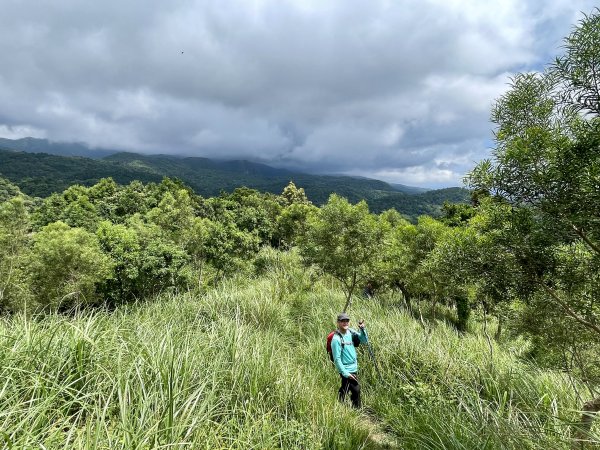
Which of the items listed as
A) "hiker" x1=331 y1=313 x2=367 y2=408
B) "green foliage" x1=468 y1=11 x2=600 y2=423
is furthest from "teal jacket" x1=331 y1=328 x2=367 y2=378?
"green foliage" x1=468 y1=11 x2=600 y2=423

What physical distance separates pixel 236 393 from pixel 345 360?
2.39 meters

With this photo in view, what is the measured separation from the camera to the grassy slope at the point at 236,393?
247cm

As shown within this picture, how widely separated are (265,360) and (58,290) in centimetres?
1288

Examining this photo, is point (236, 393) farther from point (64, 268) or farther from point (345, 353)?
point (64, 268)

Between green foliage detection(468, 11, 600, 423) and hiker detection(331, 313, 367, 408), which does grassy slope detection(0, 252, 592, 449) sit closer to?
hiker detection(331, 313, 367, 408)

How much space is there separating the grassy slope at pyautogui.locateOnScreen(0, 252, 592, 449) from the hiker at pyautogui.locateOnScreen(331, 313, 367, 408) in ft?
0.91

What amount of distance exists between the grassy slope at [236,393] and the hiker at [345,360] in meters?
0.28

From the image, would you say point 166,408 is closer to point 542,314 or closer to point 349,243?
point 542,314

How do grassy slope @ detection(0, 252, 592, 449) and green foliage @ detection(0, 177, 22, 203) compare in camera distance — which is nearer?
grassy slope @ detection(0, 252, 592, 449)

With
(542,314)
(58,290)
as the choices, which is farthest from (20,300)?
(542,314)

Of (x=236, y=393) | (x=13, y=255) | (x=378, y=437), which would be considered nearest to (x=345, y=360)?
(x=378, y=437)

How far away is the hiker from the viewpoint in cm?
532

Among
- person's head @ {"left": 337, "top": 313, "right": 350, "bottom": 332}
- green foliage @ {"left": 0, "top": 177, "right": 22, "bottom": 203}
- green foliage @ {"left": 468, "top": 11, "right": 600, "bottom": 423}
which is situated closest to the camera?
green foliage @ {"left": 468, "top": 11, "right": 600, "bottom": 423}

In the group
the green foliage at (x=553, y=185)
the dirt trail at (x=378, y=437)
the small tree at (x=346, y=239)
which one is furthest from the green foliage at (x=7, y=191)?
the green foliage at (x=553, y=185)
